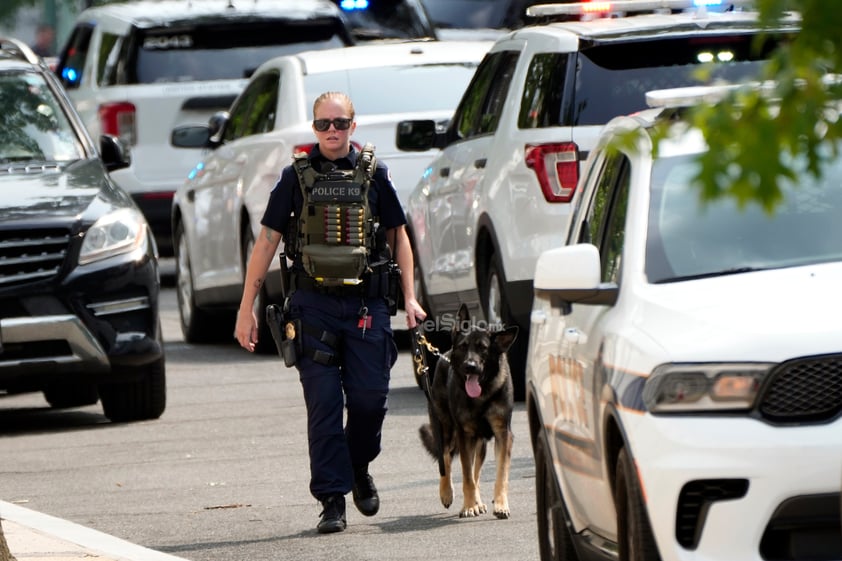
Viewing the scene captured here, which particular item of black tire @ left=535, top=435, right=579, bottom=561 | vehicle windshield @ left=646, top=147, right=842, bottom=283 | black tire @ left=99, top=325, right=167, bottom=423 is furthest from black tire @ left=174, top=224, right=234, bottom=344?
vehicle windshield @ left=646, top=147, right=842, bottom=283

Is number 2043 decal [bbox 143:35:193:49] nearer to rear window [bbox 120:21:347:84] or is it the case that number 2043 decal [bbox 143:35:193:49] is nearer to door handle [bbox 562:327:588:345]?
rear window [bbox 120:21:347:84]

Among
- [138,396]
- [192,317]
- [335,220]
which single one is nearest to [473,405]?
[335,220]

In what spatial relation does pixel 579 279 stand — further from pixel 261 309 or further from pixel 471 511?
pixel 261 309

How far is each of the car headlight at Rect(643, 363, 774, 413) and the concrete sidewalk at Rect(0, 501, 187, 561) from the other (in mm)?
2856

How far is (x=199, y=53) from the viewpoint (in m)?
19.3

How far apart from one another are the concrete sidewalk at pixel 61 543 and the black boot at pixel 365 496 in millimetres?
1053

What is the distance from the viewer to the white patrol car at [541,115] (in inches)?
432

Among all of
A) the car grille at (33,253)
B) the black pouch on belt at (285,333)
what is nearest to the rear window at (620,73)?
the black pouch on belt at (285,333)

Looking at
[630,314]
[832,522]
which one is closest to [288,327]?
[630,314]

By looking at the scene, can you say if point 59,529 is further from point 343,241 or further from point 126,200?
point 126,200

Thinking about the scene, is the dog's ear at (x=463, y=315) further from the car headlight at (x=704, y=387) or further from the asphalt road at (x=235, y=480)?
the car headlight at (x=704, y=387)

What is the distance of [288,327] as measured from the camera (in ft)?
29.2

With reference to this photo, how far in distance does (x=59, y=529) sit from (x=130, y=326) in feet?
11.6

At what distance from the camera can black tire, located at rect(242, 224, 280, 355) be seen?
15.3m
